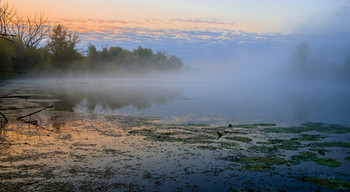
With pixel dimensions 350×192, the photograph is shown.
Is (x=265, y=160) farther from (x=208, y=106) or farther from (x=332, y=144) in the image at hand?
(x=208, y=106)

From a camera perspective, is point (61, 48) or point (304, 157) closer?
point (304, 157)

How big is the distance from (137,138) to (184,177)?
15.5ft

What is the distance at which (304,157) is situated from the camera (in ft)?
34.2

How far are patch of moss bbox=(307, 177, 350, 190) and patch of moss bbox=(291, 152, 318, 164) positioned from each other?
154 cm

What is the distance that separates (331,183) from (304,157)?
2361mm

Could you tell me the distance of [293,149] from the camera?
456 inches

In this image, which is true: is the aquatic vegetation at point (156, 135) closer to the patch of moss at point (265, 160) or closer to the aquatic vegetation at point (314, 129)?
the patch of moss at point (265, 160)

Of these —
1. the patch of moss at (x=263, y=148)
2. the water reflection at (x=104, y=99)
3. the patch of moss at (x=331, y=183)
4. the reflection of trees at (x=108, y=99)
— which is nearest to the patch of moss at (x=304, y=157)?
the patch of moss at (x=263, y=148)

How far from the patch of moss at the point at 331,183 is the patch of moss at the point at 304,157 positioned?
154 centimetres

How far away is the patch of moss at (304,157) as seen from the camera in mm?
10115

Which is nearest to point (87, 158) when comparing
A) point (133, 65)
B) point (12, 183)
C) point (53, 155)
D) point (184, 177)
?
point (53, 155)

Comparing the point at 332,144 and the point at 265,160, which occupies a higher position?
the point at 332,144

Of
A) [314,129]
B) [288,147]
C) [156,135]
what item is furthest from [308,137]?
[156,135]

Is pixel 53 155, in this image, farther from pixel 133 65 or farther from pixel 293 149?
pixel 133 65
